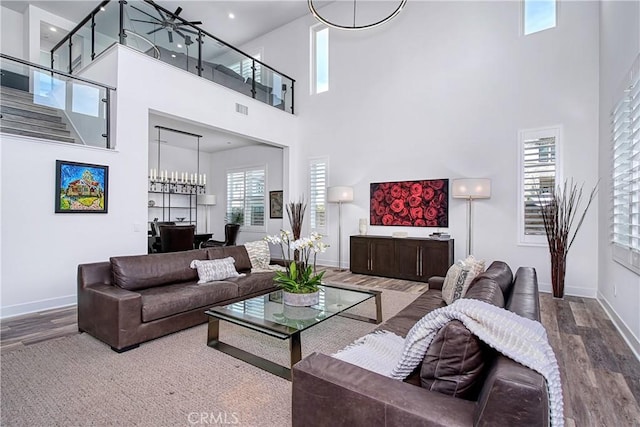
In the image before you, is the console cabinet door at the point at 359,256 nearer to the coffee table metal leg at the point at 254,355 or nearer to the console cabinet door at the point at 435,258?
the console cabinet door at the point at 435,258

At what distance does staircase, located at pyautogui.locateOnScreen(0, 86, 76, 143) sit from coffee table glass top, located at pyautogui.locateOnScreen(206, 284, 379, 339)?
3.63m

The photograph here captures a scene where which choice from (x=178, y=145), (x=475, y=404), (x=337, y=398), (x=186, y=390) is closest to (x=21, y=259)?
(x=186, y=390)

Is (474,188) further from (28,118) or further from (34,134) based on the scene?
(28,118)

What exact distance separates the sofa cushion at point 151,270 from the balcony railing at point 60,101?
213 centimetres

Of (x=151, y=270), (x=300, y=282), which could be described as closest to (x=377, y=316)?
(x=300, y=282)

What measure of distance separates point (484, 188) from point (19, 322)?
6419mm

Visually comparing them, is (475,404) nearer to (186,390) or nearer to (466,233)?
(186,390)

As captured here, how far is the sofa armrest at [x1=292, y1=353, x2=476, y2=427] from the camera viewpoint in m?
1.10

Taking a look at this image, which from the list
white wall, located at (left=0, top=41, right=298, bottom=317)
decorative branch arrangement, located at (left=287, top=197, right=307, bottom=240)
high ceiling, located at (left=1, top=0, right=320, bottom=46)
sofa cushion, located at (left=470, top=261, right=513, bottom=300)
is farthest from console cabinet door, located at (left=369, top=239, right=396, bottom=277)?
high ceiling, located at (left=1, top=0, right=320, bottom=46)

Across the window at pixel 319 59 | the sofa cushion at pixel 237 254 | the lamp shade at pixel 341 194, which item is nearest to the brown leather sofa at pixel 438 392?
the sofa cushion at pixel 237 254

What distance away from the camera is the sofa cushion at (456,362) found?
1.22m

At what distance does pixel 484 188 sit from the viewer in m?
5.10

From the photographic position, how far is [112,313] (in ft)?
9.08

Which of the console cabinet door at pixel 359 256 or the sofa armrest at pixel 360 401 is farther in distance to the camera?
the console cabinet door at pixel 359 256
